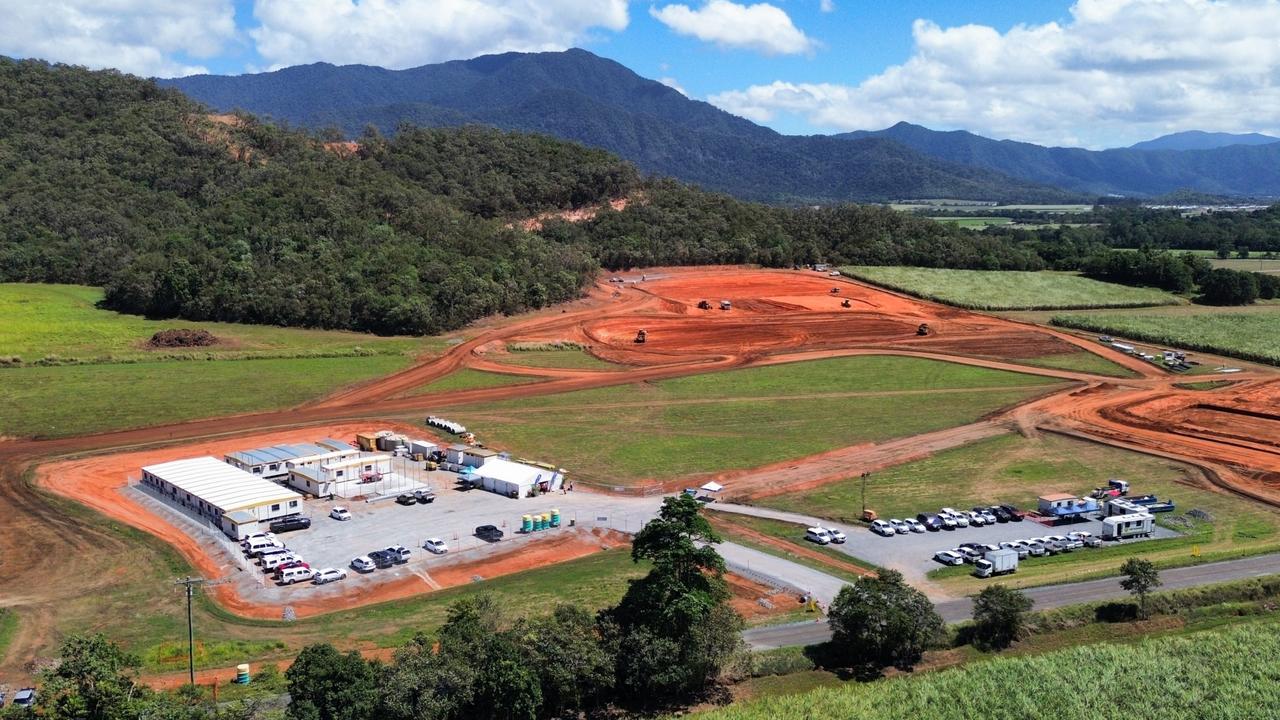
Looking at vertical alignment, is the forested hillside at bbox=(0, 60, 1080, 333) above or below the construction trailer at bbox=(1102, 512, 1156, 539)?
above

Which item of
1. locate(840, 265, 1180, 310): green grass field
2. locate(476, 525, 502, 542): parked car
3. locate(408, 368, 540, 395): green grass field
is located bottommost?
locate(476, 525, 502, 542): parked car


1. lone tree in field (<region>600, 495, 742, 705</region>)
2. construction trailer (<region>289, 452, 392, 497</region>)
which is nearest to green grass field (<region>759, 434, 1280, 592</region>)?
lone tree in field (<region>600, 495, 742, 705</region>)

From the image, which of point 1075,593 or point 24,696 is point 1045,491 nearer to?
point 1075,593

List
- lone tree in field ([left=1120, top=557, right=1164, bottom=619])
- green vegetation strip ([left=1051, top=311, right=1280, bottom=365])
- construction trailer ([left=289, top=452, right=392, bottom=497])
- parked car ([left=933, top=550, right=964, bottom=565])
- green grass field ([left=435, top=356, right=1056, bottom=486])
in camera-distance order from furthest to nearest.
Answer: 1. green vegetation strip ([left=1051, top=311, right=1280, bottom=365])
2. green grass field ([left=435, top=356, right=1056, bottom=486])
3. construction trailer ([left=289, top=452, right=392, bottom=497])
4. parked car ([left=933, top=550, right=964, bottom=565])
5. lone tree in field ([left=1120, top=557, right=1164, bottom=619])

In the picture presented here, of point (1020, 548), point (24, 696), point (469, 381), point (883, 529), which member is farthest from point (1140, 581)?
point (469, 381)

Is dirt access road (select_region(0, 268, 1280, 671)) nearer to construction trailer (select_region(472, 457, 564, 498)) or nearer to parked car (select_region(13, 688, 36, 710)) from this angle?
parked car (select_region(13, 688, 36, 710))

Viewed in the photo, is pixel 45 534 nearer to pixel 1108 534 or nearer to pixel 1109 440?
pixel 1108 534

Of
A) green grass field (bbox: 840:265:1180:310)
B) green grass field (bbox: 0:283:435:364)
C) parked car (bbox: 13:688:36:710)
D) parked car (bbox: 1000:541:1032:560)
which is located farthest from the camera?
green grass field (bbox: 840:265:1180:310)
